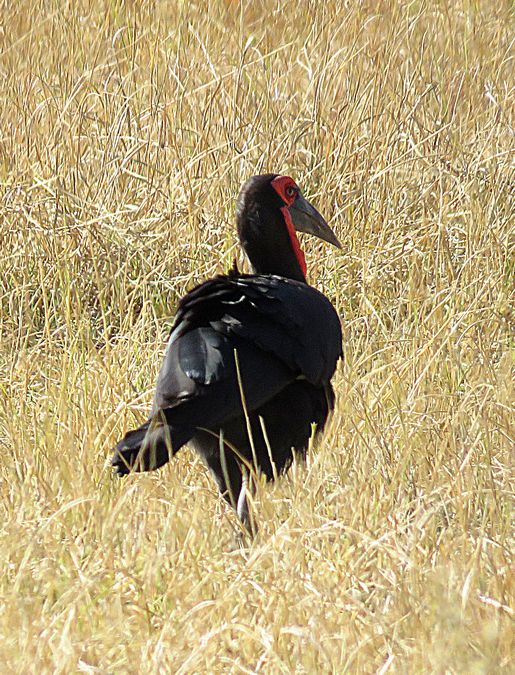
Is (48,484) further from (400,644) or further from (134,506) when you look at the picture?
(400,644)

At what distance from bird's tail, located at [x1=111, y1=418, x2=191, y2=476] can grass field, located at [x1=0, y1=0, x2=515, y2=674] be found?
0.11m

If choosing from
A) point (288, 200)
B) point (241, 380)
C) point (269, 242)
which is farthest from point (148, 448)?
point (288, 200)

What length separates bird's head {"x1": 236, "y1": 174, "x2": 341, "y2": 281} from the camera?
A: 367 centimetres

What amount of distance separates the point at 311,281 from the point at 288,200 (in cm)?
82

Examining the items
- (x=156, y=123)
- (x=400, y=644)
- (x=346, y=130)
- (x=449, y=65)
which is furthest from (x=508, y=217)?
(x=400, y=644)

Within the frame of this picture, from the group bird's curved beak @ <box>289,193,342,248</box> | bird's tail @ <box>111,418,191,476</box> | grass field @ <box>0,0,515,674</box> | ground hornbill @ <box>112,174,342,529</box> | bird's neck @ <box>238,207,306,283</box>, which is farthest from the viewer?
bird's curved beak @ <box>289,193,342,248</box>

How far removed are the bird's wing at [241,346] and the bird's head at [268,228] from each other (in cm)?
34

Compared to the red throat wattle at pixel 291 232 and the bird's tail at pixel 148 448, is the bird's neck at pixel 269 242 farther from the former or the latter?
the bird's tail at pixel 148 448

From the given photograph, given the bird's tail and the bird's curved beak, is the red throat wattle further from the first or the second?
the bird's tail

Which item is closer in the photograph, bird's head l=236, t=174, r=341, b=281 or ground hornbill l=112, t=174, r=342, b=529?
ground hornbill l=112, t=174, r=342, b=529

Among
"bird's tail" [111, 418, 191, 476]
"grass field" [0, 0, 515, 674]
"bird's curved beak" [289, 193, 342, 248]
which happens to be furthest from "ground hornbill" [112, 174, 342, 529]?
"bird's curved beak" [289, 193, 342, 248]

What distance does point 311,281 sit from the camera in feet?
15.0

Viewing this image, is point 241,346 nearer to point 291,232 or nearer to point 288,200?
point 291,232

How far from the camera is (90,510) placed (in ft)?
9.29
